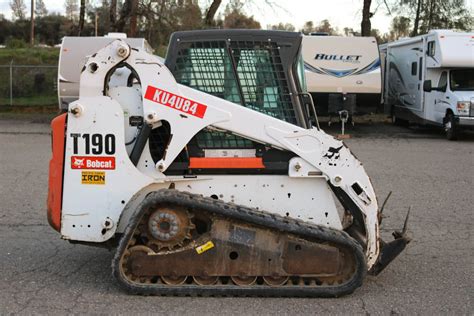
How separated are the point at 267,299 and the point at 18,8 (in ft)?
251

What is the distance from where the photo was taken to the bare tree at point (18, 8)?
242ft

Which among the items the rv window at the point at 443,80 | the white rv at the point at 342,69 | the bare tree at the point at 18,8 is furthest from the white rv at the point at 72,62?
the bare tree at the point at 18,8

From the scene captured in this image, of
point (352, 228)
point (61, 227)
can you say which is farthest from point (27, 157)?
point (352, 228)

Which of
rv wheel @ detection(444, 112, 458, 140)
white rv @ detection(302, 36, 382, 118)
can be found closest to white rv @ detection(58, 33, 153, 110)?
white rv @ detection(302, 36, 382, 118)

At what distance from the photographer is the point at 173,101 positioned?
5047mm

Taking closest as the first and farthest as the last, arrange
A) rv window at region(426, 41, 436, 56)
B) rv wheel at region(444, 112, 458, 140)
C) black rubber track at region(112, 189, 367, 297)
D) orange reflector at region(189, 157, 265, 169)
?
black rubber track at region(112, 189, 367, 297) → orange reflector at region(189, 157, 265, 169) → rv wheel at region(444, 112, 458, 140) → rv window at region(426, 41, 436, 56)

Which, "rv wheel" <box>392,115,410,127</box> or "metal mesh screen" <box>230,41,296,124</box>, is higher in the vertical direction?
"metal mesh screen" <box>230,41,296,124</box>

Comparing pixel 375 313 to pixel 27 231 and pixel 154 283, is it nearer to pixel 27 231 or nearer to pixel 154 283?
pixel 154 283

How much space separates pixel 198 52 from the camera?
528 centimetres

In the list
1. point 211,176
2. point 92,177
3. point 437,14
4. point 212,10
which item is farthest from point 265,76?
point 437,14

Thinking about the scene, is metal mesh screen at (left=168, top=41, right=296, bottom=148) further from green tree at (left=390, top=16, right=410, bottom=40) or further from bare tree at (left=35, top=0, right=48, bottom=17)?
bare tree at (left=35, top=0, right=48, bottom=17)

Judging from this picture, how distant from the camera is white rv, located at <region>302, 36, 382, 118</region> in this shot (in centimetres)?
1955

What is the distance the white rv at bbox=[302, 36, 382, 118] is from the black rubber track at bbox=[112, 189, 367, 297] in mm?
14836

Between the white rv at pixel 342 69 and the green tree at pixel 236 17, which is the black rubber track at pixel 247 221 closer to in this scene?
the white rv at pixel 342 69
